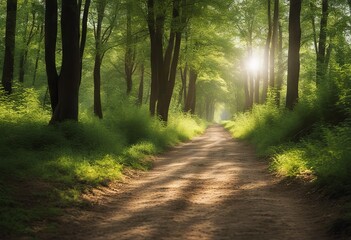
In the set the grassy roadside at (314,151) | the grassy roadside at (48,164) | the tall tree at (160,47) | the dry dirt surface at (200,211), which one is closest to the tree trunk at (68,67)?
the grassy roadside at (48,164)

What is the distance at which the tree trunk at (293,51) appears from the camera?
16234 millimetres

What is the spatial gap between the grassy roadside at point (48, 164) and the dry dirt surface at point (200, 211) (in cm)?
51

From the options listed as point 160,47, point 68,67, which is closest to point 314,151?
point 68,67

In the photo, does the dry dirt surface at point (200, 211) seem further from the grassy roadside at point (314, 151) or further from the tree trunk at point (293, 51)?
the tree trunk at point (293, 51)

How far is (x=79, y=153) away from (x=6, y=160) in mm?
2378

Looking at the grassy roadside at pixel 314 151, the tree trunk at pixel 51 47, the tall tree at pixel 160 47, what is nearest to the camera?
the grassy roadside at pixel 314 151

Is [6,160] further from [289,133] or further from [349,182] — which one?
[289,133]

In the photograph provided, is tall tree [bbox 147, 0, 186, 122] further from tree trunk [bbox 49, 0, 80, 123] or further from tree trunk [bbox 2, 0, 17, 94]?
tree trunk [bbox 49, 0, 80, 123]

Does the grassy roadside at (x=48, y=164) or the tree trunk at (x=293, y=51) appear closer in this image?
the grassy roadside at (x=48, y=164)

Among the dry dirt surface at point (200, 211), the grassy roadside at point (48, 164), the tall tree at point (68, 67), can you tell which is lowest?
the dry dirt surface at point (200, 211)

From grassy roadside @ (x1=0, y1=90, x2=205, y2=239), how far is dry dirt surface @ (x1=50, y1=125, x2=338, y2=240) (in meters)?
0.51

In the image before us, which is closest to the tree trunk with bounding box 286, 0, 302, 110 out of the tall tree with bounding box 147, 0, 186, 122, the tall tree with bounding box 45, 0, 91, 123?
the tall tree with bounding box 147, 0, 186, 122

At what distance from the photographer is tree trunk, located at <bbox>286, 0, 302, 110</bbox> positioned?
1623cm

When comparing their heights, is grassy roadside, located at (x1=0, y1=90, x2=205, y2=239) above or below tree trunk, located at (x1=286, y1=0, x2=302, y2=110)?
below
